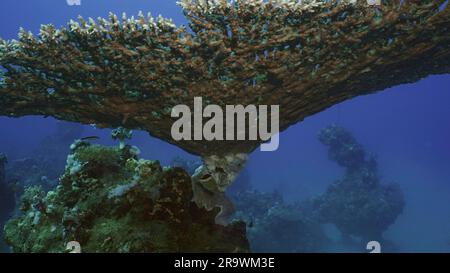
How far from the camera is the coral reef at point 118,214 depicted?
3441mm

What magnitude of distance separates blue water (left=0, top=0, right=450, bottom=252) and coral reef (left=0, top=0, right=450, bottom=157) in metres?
24.2

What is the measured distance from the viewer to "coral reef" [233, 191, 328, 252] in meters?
16.8

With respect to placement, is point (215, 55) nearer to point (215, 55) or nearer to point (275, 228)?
point (215, 55)

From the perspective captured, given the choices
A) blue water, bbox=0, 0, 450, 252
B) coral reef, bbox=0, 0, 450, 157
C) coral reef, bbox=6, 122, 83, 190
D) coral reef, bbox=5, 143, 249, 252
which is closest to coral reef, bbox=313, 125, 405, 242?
blue water, bbox=0, 0, 450, 252

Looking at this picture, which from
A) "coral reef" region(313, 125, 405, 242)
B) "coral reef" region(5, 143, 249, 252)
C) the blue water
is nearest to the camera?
"coral reef" region(5, 143, 249, 252)

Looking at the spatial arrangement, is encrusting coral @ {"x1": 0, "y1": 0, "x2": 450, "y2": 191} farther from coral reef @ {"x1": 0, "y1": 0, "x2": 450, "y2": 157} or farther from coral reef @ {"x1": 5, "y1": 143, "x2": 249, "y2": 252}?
coral reef @ {"x1": 5, "y1": 143, "x2": 249, "y2": 252}

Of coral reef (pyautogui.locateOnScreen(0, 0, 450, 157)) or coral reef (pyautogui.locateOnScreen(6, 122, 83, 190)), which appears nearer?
coral reef (pyautogui.locateOnScreen(0, 0, 450, 157))

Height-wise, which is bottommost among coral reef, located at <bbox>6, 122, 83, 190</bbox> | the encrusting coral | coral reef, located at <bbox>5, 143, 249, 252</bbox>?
coral reef, located at <bbox>5, 143, 249, 252</bbox>

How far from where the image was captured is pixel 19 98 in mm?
4293

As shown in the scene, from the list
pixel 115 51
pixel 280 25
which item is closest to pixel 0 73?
pixel 115 51

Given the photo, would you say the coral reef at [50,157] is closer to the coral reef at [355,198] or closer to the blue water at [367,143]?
the blue water at [367,143]

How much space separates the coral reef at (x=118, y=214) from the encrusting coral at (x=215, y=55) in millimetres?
913
